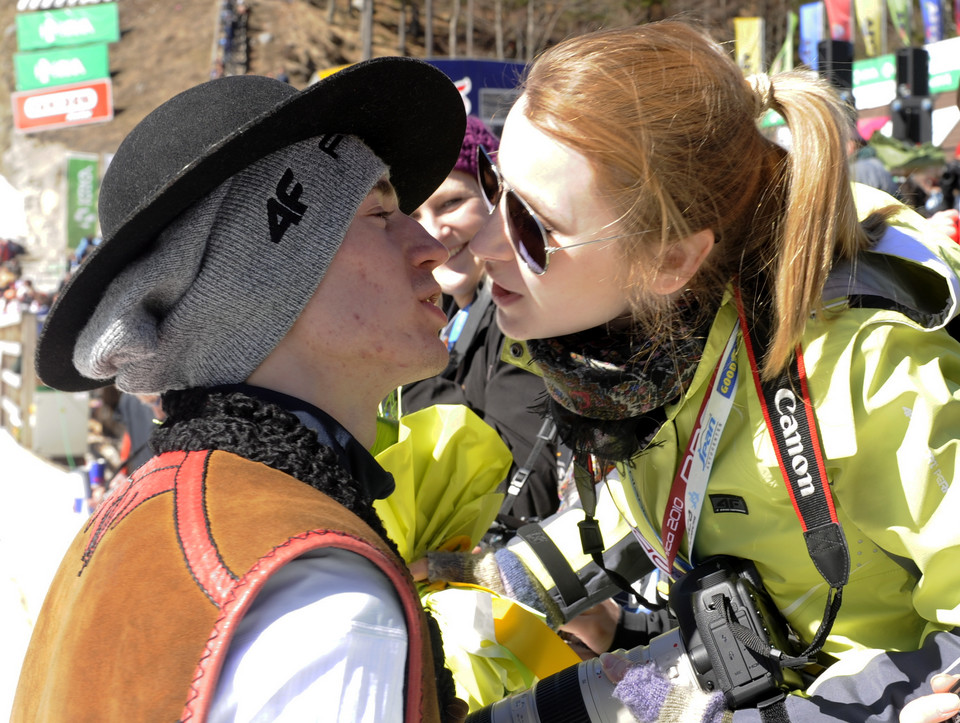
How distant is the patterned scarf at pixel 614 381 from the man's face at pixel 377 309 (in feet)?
A: 1.14

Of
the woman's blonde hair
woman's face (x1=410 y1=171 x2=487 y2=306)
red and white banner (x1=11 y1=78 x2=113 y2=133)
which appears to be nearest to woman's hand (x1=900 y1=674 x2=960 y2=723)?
the woman's blonde hair

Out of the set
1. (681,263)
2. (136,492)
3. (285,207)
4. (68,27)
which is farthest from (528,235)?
(68,27)

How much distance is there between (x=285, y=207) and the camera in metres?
1.41

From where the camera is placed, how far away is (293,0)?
30.4 m

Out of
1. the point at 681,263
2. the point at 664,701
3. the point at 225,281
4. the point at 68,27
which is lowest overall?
the point at 664,701

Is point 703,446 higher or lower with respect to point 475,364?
higher

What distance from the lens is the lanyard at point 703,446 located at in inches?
66.6

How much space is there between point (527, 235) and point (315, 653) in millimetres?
1002

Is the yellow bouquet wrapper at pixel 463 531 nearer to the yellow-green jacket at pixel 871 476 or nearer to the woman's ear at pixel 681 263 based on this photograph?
the yellow-green jacket at pixel 871 476

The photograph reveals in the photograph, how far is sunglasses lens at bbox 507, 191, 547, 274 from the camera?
5.66 feet

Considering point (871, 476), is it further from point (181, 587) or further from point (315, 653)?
point (181, 587)

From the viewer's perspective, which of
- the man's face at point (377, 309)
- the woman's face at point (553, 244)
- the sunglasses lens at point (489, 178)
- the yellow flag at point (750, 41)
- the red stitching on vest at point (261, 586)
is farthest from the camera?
the yellow flag at point (750, 41)

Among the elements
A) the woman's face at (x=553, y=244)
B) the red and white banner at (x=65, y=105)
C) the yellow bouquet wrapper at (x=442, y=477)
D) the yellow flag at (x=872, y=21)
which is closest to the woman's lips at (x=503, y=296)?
the woman's face at (x=553, y=244)

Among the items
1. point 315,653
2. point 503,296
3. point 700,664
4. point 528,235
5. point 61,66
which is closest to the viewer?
point 315,653
